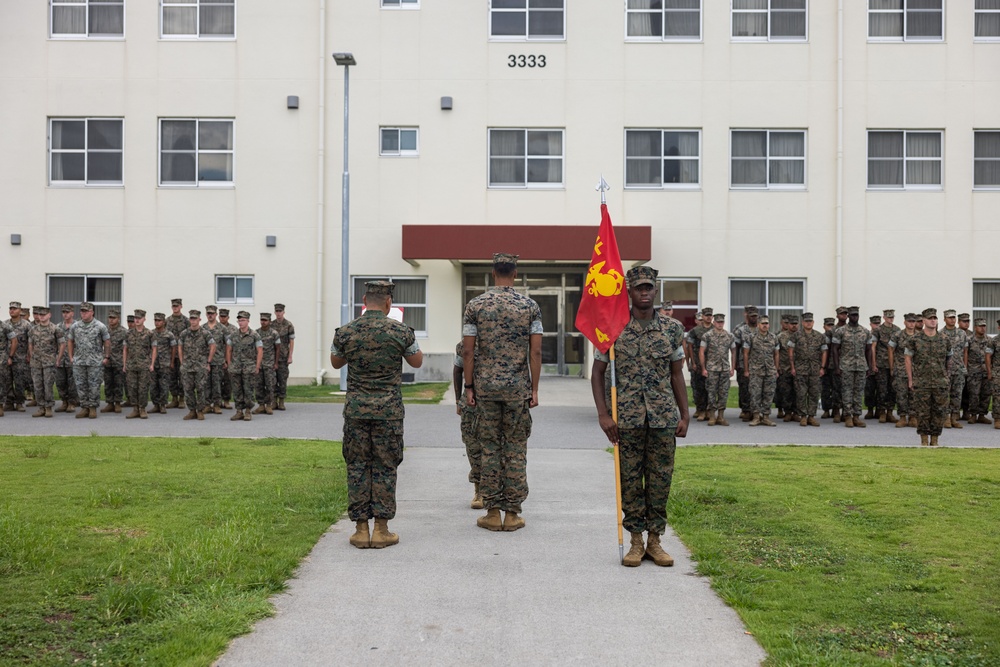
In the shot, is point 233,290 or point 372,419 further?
point 233,290

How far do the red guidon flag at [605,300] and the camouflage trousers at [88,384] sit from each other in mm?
12486

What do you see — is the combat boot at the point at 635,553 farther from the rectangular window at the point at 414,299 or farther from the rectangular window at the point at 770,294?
the rectangular window at the point at 770,294

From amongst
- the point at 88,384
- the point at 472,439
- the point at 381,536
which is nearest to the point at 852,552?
the point at 472,439

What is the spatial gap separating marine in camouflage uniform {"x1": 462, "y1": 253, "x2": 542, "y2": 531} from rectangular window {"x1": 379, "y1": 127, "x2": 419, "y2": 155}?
702 inches

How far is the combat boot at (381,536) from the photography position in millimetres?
7020

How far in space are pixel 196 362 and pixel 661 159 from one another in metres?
13.6

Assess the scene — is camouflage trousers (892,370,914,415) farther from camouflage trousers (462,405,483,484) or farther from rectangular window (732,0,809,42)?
rectangular window (732,0,809,42)

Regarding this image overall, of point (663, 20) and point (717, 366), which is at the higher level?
point (663, 20)

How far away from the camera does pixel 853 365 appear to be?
17.0 m

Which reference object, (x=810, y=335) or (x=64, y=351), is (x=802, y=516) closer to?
(x=810, y=335)

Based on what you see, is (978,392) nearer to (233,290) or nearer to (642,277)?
(642,277)

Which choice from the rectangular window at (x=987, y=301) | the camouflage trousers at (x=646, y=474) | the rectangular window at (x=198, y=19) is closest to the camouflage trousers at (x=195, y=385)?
the rectangular window at (x=198, y=19)

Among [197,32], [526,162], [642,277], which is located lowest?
[642,277]

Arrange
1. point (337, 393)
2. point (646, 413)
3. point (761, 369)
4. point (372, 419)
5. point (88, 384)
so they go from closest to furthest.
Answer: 1. point (646, 413)
2. point (372, 419)
3. point (761, 369)
4. point (88, 384)
5. point (337, 393)
